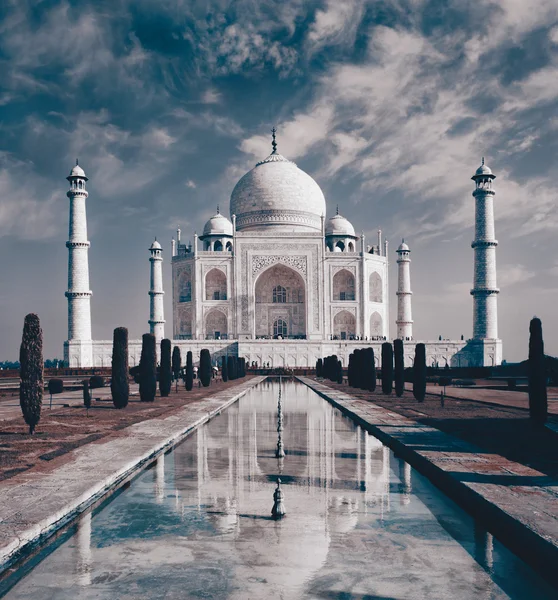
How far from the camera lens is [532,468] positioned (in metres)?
6.29

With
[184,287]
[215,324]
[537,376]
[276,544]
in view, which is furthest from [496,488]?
[184,287]

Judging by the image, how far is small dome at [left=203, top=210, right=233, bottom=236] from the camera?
47344 millimetres

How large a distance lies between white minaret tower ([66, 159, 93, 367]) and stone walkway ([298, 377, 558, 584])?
30176mm

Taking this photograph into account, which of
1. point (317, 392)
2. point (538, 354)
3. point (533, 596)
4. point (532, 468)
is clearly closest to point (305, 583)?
point (533, 596)

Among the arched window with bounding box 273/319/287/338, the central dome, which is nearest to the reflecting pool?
the arched window with bounding box 273/319/287/338

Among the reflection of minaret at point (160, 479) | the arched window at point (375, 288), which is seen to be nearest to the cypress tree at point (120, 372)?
the reflection of minaret at point (160, 479)

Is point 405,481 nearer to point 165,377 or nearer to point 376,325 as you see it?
point 165,377

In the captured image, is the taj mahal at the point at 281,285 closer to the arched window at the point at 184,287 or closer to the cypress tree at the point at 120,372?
the arched window at the point at 184,287

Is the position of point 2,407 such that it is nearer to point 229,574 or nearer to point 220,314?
point 229,574

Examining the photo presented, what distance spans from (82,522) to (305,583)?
210 centimetres

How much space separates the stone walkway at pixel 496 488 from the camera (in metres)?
4.10

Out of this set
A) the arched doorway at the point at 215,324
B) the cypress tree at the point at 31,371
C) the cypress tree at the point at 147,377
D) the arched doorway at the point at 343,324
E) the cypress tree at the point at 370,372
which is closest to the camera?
the cypress tree at the point at 31,371

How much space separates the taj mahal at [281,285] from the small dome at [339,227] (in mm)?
86

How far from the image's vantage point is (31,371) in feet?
34.0
